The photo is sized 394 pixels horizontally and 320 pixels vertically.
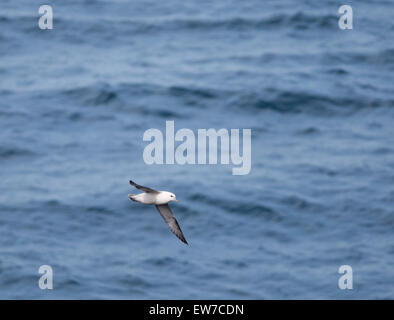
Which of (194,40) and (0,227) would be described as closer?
(0,227)

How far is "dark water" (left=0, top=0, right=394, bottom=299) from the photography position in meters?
45.5

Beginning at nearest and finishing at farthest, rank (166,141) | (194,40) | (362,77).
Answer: (166,141), (362,77), (194,40)

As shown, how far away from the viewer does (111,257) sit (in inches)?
1870

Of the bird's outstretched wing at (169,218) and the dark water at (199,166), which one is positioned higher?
the dark water at (199,166)

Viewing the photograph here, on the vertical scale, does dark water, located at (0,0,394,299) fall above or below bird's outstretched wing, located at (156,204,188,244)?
above

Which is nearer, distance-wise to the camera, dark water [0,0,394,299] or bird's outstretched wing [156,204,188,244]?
bird's outstretched wing [156,204,188,244]

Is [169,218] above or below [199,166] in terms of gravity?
below

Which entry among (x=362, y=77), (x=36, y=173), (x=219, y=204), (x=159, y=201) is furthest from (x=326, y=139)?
(x=159, y=201)

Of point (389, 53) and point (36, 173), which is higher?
point (389, 53)

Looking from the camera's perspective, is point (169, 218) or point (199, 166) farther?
point (199, 166)

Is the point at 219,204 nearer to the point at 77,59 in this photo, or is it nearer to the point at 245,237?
the point at 245,237

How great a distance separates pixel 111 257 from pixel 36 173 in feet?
26.7

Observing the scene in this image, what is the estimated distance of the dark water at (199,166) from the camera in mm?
45531

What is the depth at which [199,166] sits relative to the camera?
53625 mm
